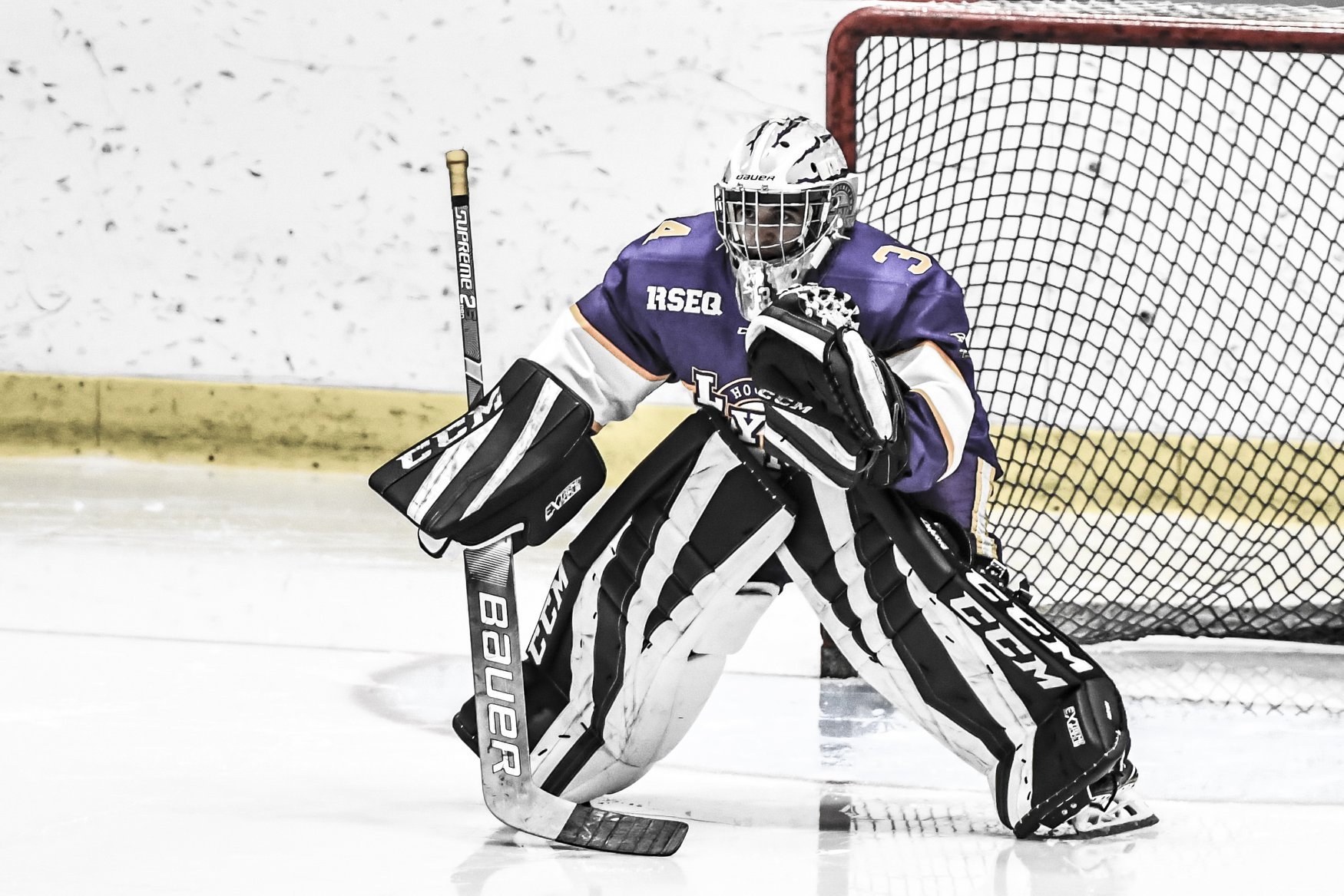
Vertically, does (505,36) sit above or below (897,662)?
above

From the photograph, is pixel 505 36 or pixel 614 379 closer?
pixel 614 379

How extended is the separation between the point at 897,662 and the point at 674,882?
410 mm

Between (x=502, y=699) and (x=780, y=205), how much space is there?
0.71 m

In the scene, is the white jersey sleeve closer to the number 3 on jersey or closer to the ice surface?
the number 3 on jersey

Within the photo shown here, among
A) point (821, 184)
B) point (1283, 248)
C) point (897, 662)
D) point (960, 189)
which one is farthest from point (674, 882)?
point (1283, 248)

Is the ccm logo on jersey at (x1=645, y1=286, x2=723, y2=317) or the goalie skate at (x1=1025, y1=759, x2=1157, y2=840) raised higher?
the ccm logo on jersey at (x1=645, y1=286, x2=723, y2=317)

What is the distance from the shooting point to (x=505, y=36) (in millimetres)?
4367

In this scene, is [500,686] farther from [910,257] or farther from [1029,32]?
[1029,32]

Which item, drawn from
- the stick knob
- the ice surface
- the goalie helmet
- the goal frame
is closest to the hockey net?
the goal frame

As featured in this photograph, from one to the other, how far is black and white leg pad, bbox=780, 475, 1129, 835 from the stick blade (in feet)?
1.13

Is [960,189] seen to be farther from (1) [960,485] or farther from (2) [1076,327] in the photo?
(1) [960,485]

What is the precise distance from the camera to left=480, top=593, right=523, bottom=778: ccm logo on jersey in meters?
2.07

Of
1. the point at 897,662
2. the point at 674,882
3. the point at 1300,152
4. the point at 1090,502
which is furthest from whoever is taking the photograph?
the point at 1090,502

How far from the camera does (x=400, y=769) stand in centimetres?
241
